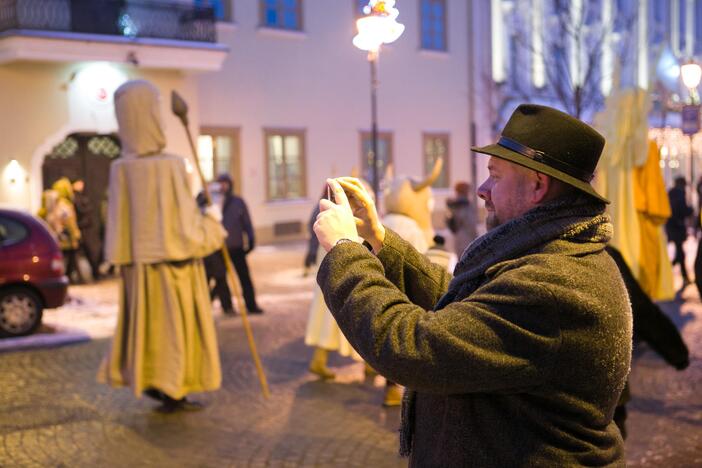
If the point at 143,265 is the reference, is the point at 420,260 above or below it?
above

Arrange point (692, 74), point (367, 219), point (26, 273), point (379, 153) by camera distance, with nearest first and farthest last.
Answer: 1. point (367, 219)
2. point (26, 273)
3. point (692, 74)
4. point (379, 153)

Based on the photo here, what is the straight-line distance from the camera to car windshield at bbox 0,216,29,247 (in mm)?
11016

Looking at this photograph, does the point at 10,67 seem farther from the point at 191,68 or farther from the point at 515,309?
the point at 515,309

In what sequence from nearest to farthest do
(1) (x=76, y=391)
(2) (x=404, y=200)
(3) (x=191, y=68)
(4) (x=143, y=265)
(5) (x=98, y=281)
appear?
(4) (x=143, y=265) → (2) (x=404, y=200) → (1) (x=76, y=391) → (5) (x=98, y=281) → (3) (x=191, y=68)

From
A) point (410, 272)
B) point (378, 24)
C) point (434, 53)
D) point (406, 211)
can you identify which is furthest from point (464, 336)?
point (434, 53)

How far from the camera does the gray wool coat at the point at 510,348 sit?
2.31 m

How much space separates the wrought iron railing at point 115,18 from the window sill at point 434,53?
29.3 ft

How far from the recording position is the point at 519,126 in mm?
2553

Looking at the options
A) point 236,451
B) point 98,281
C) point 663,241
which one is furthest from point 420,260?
point 98,281

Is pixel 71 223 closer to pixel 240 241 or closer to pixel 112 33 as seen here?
pixel 240 241

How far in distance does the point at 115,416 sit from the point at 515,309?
562 cm

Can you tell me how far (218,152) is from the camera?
2416 centimetres

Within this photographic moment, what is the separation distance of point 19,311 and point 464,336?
9.44 meters

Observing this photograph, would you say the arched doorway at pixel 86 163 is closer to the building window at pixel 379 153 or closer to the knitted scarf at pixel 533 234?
the building window at pixel 379 153
